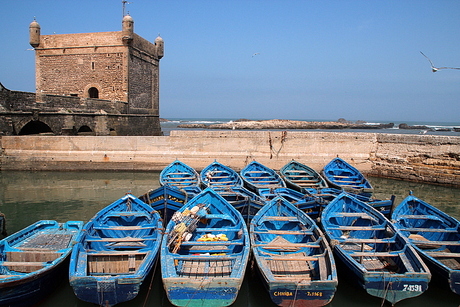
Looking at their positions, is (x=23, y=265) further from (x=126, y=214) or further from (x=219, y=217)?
(x=219, y=217)

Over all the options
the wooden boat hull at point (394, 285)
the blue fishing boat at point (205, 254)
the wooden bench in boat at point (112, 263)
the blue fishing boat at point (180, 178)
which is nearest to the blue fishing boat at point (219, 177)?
the blue fishing boat at point (180, 178)

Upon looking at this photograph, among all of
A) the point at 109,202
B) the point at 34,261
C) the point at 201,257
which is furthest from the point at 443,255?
the point at 109,202

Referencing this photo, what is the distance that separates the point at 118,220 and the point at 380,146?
1285 cm

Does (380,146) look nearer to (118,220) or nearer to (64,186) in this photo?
(118,220)

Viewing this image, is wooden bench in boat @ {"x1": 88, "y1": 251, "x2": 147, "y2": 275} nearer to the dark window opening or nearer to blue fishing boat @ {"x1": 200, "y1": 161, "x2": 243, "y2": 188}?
blue fishing boat @ {"x1": 200, "y1": 161, "x2": 243, "y2": 188}

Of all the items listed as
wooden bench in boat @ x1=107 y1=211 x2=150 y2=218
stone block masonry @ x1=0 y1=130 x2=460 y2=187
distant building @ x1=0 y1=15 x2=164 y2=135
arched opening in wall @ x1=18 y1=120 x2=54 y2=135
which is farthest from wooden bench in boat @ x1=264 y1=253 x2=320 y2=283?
arched opening in wall @ x1=18 y1=120 x2=54 y2=135

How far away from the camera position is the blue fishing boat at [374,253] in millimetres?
4672

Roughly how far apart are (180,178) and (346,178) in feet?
19.7

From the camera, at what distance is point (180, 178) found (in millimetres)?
10977

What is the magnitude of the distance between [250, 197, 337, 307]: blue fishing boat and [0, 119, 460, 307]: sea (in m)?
0.49

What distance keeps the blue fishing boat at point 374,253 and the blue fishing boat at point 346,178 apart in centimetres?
259

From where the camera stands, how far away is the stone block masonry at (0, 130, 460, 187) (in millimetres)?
15188

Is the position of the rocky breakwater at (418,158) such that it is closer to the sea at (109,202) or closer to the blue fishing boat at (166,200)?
the sea at (109,202)

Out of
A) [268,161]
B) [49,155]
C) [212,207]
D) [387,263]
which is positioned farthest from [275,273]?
[49,155]
